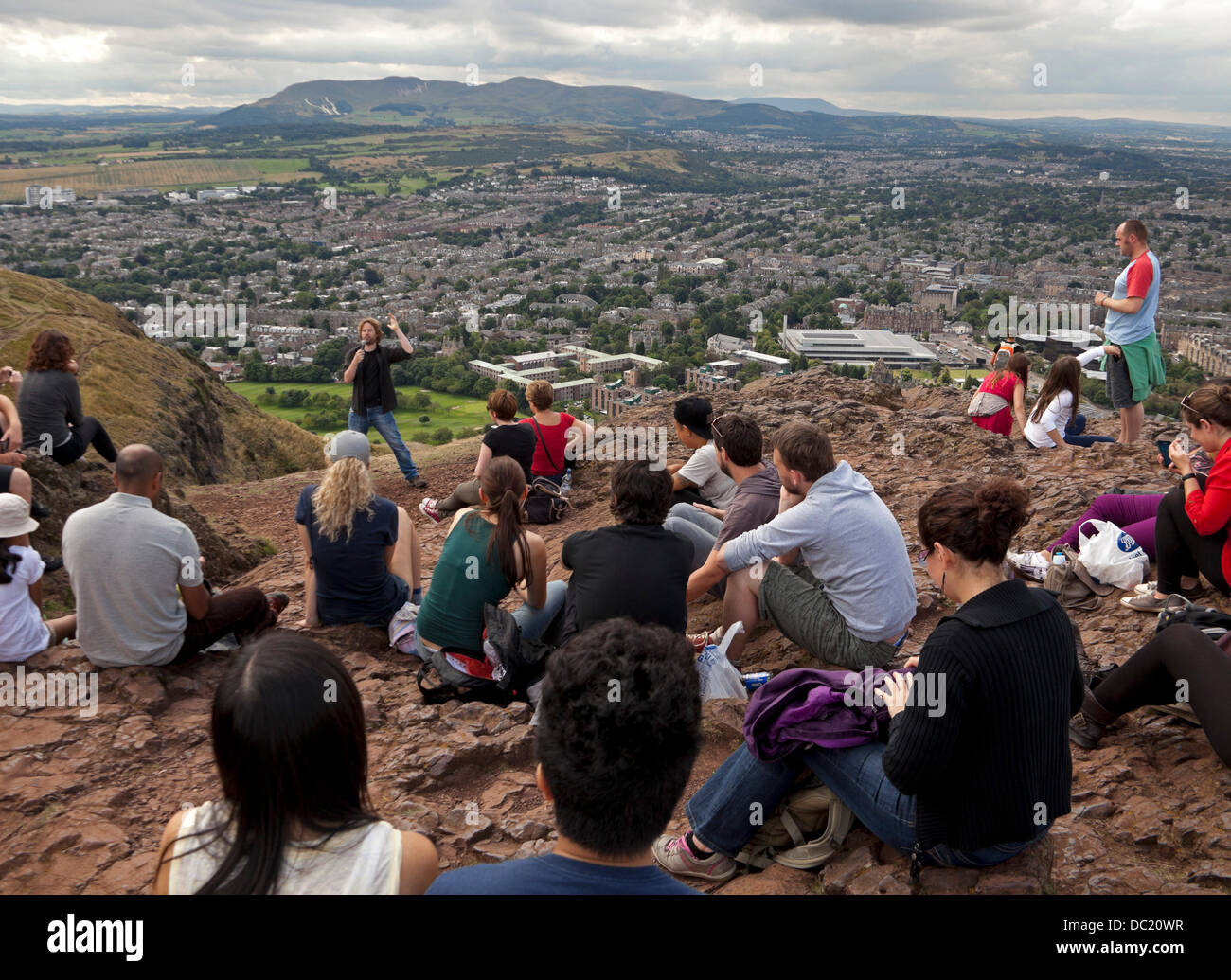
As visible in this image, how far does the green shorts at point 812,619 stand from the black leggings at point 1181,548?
1758mm

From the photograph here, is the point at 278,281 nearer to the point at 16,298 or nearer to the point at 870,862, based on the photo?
the point at 16,298

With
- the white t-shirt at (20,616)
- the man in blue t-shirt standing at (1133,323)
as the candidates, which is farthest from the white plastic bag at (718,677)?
the man in blue t-shirt standing at (1133,323)

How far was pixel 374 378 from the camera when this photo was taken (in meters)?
9.43

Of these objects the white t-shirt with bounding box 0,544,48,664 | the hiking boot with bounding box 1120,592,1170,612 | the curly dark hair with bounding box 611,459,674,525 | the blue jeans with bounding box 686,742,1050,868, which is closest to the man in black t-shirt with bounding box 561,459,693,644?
the curly dark hair with bounding box 611,459,674,525

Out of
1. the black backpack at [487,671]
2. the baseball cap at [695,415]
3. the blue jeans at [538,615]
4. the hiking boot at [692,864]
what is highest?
the baseball cap at [695,415]

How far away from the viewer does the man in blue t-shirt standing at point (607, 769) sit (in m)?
1.79

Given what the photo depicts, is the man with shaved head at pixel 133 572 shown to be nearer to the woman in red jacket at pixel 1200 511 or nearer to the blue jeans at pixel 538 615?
the blue jeans at pixel 538 615

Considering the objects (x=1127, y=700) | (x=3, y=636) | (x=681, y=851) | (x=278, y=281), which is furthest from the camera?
(x=278, y=281)

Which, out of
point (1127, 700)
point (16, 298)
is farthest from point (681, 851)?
point (16, 298)

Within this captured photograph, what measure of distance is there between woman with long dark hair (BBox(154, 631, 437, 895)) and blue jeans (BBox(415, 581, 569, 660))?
8.83 feet

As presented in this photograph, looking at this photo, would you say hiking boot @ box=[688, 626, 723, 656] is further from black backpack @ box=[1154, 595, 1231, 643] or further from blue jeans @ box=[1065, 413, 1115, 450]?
blue jeans @ box=[1065, 413, 1115, 450]

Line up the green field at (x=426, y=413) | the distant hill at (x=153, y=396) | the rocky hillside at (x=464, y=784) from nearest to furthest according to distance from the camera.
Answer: the rocky hillside at (x=464, y=784) → the distant hill at (x=153, y=396) → the green field at (x=426, y=413)
